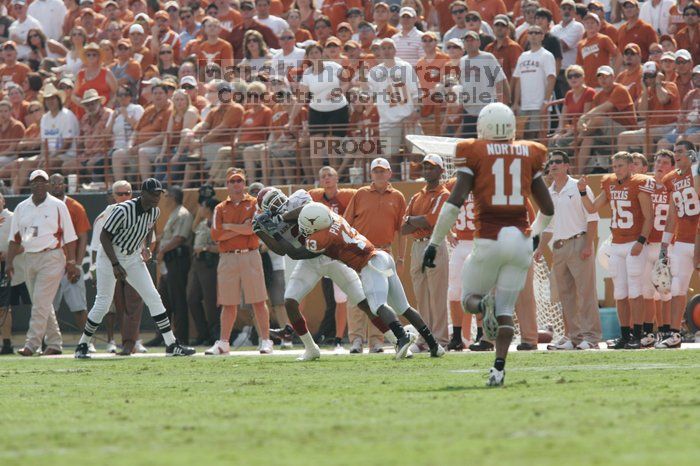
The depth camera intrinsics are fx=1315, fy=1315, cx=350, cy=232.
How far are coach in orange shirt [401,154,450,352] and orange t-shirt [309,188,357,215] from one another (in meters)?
1.02

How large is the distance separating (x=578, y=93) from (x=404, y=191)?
264 cm

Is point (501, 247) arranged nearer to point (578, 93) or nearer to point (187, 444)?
point (187, 444)

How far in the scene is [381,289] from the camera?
1263 centimetres

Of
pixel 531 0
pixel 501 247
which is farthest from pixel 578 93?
pixel 501 247

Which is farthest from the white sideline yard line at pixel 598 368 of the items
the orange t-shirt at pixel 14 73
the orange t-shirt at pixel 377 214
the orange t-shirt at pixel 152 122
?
the orange t-shirt at pixel 14 73

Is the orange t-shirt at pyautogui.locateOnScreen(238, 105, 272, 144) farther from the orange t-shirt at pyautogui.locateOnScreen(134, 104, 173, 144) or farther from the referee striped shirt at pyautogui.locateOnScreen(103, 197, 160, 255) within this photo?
the referee striped shirt at pyautogui.locateOnScreen(103, 197, 160, 255)

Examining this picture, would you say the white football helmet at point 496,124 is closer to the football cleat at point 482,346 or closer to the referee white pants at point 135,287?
the football cleat at point 482,346

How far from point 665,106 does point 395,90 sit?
3.69 meters

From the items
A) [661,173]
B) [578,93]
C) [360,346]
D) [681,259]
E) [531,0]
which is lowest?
[360,346]

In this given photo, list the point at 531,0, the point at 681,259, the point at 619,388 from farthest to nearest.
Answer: the point at 531,0
the point at 681,259
the point at 619,388

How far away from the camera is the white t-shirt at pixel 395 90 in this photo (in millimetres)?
17922

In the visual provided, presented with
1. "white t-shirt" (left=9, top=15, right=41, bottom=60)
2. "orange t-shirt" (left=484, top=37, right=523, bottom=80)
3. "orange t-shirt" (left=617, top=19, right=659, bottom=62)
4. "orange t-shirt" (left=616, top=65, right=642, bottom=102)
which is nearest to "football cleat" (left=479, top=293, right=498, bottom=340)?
"orange t-shirt" (left=616, top=65, right=642, bottom=102)

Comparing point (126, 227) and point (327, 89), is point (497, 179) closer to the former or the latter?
point (126, 227)

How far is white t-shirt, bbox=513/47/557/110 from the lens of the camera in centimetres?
1755
